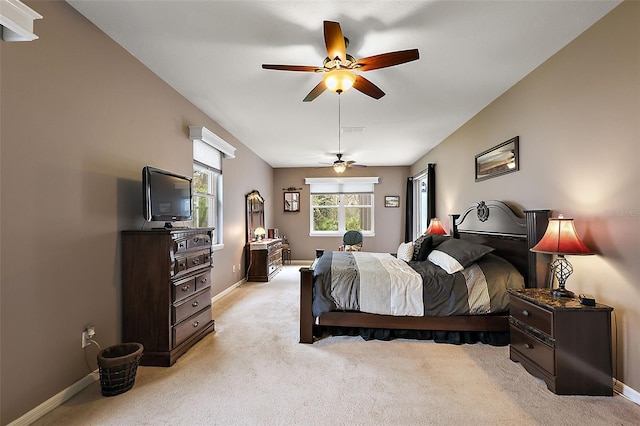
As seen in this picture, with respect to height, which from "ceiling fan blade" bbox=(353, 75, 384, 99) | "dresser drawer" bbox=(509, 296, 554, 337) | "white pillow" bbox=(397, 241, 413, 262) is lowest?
"dresser drawer" bbox=(509, 296, 554, 337)

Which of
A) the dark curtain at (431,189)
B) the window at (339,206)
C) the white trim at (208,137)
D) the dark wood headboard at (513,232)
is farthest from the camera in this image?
the window at (339,206)

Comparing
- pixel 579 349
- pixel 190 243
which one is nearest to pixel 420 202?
pixel 579 349

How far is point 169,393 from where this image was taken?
2137mm

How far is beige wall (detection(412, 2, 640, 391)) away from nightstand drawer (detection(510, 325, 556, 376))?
1.52ft

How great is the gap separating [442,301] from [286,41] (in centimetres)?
275

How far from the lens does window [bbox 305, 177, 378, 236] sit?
8.26 metres

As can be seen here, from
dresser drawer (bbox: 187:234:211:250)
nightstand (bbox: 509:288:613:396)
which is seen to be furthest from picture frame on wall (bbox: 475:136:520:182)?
dresser drawer (bbox: 187:234:211:250)

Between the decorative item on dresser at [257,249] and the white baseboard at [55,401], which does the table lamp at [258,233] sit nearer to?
the decorative item on dresser at [257,249]

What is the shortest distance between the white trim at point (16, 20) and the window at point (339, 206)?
22.0 feet

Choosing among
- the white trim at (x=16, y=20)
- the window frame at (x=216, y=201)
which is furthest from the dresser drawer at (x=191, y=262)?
the white trim at (x=16, y=20)

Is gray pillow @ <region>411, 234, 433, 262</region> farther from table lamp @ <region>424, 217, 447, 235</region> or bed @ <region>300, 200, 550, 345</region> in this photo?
table lamp @ <region>424, 217, 447, 235</region>

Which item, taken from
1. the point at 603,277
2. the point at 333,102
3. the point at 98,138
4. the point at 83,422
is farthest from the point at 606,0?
the point at 83,422

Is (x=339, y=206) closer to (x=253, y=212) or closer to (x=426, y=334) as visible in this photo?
(x=253, y=212)

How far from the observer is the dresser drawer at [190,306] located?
262 cm
